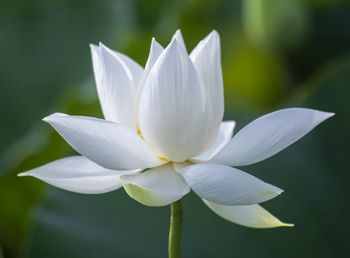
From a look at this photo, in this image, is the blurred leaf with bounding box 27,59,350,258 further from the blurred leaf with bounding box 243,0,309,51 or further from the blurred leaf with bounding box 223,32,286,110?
the blurred leaf with bounding box 223,32,286,110

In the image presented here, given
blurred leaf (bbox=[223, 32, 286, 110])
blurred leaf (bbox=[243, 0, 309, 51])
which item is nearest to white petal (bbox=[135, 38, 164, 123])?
blurred leaf (bbox=[243, 0, 309, 51])

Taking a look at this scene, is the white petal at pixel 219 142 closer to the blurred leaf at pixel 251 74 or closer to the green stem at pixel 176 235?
the green stem at pixel 176 235

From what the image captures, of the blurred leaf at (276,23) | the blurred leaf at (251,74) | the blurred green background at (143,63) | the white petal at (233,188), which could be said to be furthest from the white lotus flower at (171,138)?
the blurred leaf at (251,74)

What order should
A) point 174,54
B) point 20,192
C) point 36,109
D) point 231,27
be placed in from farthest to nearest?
point 231,27, point 36,109, point 20,192, point 174,54

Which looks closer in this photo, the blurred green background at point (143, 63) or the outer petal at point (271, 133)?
the outer petal at point (271, 133)

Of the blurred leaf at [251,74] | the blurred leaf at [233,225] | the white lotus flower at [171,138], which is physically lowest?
the blurred leaf at [233,225]

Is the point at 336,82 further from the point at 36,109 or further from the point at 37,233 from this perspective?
the point at 36,109

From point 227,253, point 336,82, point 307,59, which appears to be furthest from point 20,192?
point 307,59
